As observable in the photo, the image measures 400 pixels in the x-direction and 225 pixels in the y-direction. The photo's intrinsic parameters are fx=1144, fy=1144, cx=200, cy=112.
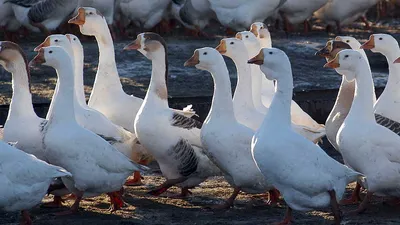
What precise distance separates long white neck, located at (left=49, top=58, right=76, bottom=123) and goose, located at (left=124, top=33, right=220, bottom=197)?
1046mm

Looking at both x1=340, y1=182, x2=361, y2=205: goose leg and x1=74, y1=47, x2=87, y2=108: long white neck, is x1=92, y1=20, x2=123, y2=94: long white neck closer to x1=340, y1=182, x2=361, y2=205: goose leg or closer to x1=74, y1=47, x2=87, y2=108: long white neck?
x1=74, y1=47, x2=87, y2=108: long white neck

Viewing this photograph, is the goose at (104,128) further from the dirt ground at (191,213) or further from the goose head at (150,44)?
the goose head at (150,44)

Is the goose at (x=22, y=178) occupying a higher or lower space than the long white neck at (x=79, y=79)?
lower

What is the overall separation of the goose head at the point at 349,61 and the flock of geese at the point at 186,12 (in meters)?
7.76

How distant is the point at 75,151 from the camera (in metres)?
9.93

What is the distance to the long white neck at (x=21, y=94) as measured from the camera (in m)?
10.9

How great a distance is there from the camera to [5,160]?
9.41 meters

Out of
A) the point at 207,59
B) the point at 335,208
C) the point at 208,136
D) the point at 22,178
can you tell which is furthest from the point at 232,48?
the point at 22,178

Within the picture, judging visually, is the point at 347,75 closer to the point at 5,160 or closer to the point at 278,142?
the point at 278,142

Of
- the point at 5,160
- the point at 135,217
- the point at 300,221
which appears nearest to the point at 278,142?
the point at 300,221

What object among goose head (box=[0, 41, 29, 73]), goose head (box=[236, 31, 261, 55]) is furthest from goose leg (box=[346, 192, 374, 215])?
goose head (box=[0, 41, 29, 73])

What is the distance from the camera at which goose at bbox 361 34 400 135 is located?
11.3 metres

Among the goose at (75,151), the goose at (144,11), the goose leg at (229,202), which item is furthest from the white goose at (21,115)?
the goose at (144,11)

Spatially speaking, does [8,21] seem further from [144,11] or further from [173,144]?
[173,144]
